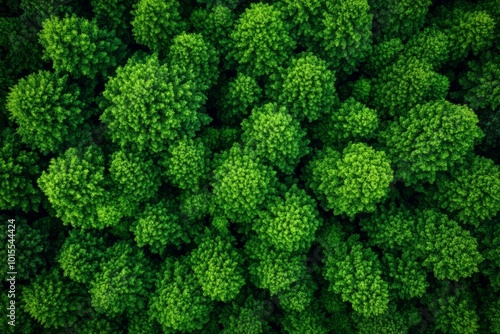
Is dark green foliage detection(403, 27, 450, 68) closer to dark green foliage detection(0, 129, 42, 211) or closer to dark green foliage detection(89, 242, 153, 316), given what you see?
dark green foliage detection(89, 242, 153, 316)

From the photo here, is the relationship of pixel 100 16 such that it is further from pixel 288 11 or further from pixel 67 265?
pixel 67 265

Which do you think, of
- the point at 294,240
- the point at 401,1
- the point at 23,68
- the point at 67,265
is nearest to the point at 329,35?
the point at 401,1

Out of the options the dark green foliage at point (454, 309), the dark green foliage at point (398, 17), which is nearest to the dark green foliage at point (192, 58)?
the dark green foliage at point (398, 17)

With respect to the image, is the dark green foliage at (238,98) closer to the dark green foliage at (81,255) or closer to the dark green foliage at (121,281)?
the dark green foliage at (121,281)

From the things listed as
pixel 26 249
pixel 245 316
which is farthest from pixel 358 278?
pixel 26 249

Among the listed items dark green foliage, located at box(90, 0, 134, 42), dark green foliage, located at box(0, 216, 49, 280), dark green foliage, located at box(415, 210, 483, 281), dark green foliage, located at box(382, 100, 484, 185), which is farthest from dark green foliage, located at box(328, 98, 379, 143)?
dark green foliage, located at box(0, 216, 49, 280)

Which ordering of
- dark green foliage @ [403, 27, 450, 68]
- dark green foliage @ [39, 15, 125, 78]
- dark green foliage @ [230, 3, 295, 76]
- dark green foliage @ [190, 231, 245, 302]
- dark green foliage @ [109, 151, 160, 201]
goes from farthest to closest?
dark green foliage @ [403, 27, 450, 68] → dark green foliage @ [230, 3, 295, 76] → dark green foliage @ [190, 231, 245, 302] → dark green foliage @ [109, 151, 160, 201] → dark green foliage @ [39, 15, 125, 78]
